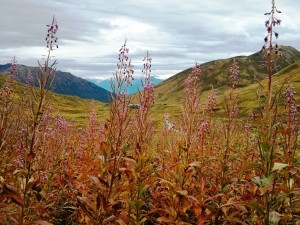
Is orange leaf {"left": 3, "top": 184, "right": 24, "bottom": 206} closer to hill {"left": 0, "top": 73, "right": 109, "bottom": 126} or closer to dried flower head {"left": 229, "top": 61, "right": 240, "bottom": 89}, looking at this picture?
dried flower head {"left": 229, "top": 61, "right": 240, "bottom": 89}

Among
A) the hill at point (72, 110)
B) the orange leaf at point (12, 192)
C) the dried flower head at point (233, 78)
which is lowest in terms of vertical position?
the hill at point (72, 110)

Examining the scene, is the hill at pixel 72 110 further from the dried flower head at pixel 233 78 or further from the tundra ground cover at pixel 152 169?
the tundra ground cover at pixel 152 169

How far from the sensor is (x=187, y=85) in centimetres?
853

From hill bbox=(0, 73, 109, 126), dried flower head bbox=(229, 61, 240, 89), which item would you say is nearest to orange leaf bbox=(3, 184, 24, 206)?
dried flower head bbox=(229, 61, 240, 89)

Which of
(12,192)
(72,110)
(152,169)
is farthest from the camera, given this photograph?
(72,110)

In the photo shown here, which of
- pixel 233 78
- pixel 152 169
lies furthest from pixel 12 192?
pixel 233 78

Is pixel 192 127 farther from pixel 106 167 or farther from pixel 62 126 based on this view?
pixel 62 126

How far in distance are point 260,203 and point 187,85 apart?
3582 millimetres

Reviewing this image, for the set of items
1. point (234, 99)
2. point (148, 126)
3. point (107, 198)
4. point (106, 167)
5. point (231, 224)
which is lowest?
point (231, 224)

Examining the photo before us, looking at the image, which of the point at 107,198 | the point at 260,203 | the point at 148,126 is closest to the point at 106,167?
the point at 107,198

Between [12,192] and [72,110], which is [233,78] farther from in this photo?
[72,110]

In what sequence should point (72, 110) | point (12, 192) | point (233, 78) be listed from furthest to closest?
point (72, 110) → point (233, 78) → point (12, 192)

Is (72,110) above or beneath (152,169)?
beneath

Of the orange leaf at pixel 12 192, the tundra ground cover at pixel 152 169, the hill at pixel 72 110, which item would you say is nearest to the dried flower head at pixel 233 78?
the tundra ground cover at pixel 152 169
